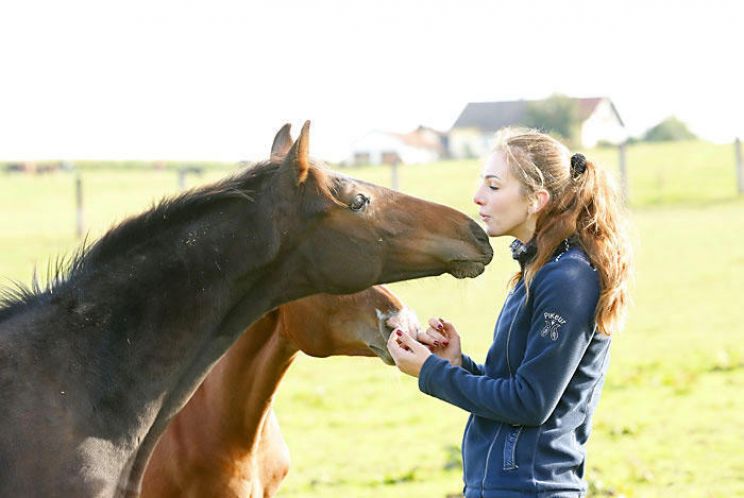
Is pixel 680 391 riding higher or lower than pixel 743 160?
higher

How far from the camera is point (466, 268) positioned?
13.9 feet

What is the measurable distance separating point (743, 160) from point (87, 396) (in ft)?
96.3

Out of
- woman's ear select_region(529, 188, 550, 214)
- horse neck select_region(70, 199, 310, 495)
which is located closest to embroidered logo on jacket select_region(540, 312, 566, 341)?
woman's ear select_region(529, 188, 550, 214)

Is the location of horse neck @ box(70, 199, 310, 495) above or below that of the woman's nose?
below

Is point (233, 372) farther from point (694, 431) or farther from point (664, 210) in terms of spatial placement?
point (664, 210)

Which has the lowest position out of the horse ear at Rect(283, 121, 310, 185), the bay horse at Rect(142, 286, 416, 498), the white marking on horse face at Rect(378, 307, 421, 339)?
the bay horse at Rect(142, 286, 416, 498)

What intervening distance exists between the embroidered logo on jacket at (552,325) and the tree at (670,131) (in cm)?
5902

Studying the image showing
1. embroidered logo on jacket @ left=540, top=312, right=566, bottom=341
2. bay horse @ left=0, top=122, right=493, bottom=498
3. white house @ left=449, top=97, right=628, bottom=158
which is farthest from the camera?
white house @ left=449, top=97, right=628, bottom=158

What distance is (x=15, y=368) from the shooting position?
3844mm

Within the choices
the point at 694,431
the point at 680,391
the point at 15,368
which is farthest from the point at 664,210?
the point at 15,368

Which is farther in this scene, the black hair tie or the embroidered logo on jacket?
the black hair tie

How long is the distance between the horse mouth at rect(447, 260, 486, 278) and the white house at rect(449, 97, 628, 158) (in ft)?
214

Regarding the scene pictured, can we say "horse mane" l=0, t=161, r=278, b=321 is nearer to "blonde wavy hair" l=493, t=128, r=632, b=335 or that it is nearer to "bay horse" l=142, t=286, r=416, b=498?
"blonde wavy hair" l=493, t=128, r=632, b=335

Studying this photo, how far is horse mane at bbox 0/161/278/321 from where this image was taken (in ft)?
13.5
